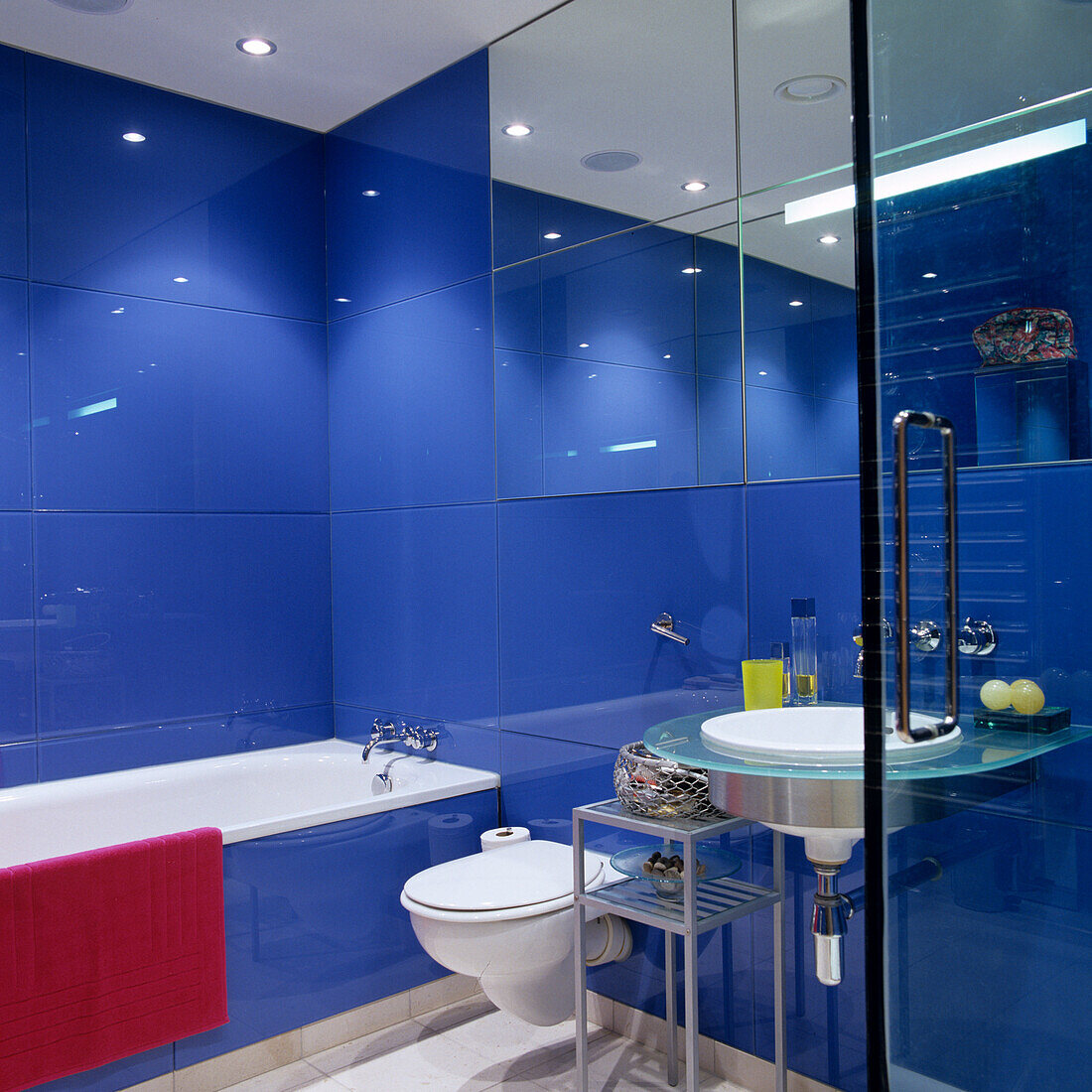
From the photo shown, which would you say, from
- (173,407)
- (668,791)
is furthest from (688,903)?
(173,407)

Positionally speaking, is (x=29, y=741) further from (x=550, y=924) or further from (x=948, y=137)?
(x=948, y=137)

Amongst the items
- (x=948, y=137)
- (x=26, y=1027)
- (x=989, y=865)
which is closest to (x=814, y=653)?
(x=989, y=865)

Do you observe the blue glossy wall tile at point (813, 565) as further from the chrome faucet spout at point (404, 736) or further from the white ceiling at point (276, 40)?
the white ceiling at point (276, 40)

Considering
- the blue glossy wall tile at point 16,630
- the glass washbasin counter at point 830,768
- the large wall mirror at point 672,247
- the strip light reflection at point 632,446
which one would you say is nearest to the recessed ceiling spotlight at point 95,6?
the large wall mirror at point 672,247

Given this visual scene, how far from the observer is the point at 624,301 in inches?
106

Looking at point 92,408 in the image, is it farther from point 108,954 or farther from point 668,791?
point 668,791

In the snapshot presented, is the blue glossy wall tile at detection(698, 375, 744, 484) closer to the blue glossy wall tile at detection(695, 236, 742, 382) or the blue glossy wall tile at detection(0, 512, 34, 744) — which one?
the blue glossy wall tile at detection(695, 236, 742, 382)

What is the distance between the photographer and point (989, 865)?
1.04m

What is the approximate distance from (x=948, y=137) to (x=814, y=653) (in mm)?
1381

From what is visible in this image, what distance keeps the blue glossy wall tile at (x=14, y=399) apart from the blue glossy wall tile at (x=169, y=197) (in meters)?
0.12

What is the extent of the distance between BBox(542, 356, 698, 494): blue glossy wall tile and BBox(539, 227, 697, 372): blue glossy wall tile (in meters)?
0.04

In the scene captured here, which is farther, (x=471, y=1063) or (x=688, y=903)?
(x=471, y=1063)

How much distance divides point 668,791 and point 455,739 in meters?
1.29

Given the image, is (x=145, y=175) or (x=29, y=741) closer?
(x=29, y=741)
